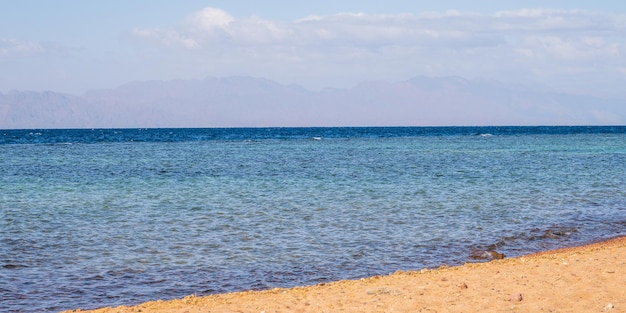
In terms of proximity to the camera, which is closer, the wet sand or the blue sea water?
the wet sand

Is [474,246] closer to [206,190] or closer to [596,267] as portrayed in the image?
[596,267]

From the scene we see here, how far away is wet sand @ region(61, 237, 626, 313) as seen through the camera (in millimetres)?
10219

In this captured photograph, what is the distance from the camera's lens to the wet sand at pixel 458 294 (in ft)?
33.5

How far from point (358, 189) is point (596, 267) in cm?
1878

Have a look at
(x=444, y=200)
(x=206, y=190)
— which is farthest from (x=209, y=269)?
(x=206, y=190)

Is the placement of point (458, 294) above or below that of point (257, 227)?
above

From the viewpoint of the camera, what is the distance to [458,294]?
10.9 metres

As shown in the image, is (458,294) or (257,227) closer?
(458,294)

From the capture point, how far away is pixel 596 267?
1256 centimetres

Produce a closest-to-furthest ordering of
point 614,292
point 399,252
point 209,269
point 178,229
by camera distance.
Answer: point 614,292 → point 209,269 → point 399,252 → point 178,229

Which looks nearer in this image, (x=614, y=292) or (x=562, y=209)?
(x=614, y=292)

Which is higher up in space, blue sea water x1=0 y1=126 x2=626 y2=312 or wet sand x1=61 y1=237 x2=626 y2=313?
wet sand x1=61 y1=237 x2=626 y2=313

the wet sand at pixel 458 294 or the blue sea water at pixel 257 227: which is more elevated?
the wet sand at pixel 458 294

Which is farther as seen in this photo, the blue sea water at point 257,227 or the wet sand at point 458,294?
the blue sea water at point 257,227
